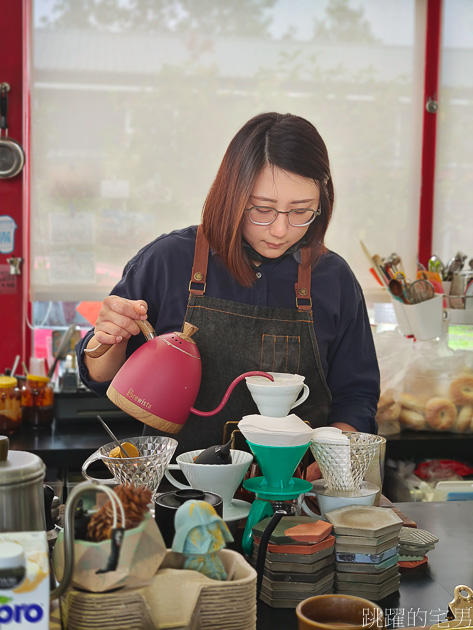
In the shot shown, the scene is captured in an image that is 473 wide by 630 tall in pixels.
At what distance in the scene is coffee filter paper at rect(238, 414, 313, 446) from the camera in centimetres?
117

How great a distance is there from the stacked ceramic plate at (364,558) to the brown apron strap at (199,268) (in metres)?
0.91

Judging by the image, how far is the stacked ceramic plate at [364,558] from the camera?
111 centimetres

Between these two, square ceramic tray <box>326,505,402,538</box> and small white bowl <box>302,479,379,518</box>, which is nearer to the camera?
square ceramic tray <box>326,505,402,538</box>

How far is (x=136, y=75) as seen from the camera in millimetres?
3094

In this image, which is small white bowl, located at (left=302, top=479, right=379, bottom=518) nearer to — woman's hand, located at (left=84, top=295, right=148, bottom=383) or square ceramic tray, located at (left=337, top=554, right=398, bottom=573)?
square ceramic tray, located at (left=337, top=554, right=398, bottom=573)

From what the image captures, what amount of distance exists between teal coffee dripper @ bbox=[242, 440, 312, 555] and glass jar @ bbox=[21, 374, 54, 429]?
169cm

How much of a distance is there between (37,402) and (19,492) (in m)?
1.92

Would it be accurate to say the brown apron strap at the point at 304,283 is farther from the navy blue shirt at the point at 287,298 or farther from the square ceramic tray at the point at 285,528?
the square ceramic tray at the point at 285,528

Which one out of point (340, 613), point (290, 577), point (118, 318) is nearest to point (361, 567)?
→ point (290, 577)

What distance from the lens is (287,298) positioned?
1.96 m

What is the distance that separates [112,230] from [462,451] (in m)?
1.71

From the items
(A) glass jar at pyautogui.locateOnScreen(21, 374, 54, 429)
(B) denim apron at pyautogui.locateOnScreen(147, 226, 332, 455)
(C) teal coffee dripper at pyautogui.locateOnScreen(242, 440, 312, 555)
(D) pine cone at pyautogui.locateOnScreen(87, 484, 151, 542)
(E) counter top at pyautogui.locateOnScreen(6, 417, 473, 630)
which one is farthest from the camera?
(A) glass jar at pyautogui.locateOnScreen(21, 374, 54, 429)

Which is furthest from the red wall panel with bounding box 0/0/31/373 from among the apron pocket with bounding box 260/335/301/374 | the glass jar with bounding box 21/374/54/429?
the apron pocket with bounding box 260/335/301/374

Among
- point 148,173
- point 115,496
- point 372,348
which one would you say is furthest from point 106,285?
point 115,496
